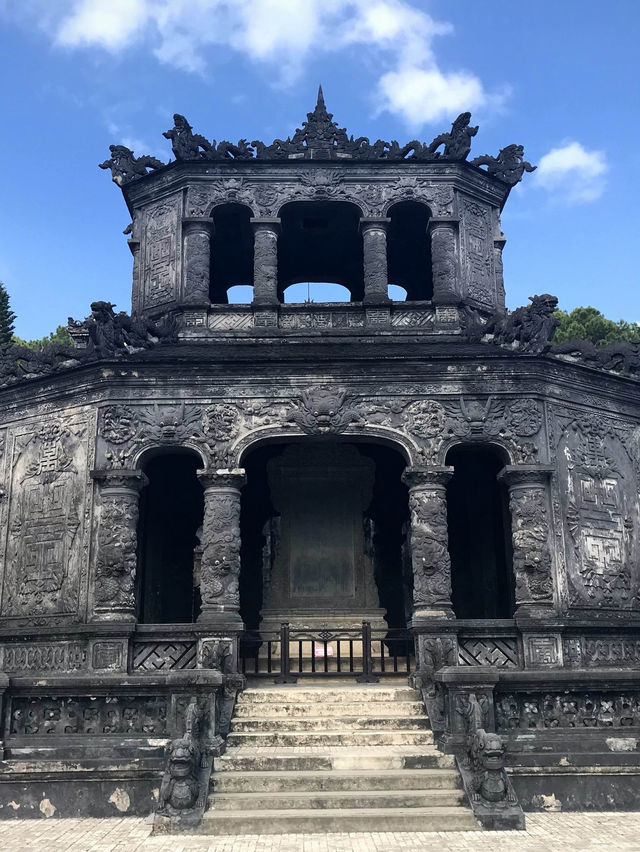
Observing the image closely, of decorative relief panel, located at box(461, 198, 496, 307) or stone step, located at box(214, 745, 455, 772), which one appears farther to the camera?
decorative relief panel, located at box(461, 198, 496, 307)

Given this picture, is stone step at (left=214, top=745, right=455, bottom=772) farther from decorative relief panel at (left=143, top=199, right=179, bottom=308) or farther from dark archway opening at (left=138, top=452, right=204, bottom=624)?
decorative relief panel at (left=143, top=199, right=179, bottom=308)

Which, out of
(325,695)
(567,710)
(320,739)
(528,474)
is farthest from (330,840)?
(528,474)

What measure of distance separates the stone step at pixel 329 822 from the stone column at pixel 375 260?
974cm

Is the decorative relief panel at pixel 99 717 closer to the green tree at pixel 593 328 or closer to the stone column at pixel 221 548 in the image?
the stone column at pixel 221 548

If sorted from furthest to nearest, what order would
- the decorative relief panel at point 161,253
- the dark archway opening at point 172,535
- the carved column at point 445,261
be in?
the decorative relief panel at point 161,253 → the carved column at point 445,261 → the dark archway opening at point 172,535

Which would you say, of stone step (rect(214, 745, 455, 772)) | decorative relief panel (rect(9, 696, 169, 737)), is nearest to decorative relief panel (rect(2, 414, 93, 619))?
decorative relief panel (rect(9, 696, 169, 737))

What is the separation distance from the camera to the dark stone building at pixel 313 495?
35.3 feet

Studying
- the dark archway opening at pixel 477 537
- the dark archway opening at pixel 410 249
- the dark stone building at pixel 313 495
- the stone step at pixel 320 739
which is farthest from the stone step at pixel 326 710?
the dark archway opening at pixel 410 249

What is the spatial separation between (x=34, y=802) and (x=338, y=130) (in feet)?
45.3

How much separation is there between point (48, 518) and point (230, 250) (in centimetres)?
839

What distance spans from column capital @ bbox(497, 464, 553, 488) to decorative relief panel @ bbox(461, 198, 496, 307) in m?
4.54

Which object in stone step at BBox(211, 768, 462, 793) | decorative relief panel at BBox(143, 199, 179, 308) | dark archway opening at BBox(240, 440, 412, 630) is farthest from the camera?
decorative relief panel at BBox(143, 199, 179, 308)

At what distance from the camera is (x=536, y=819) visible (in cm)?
991

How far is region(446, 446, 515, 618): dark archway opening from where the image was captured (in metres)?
16.2
